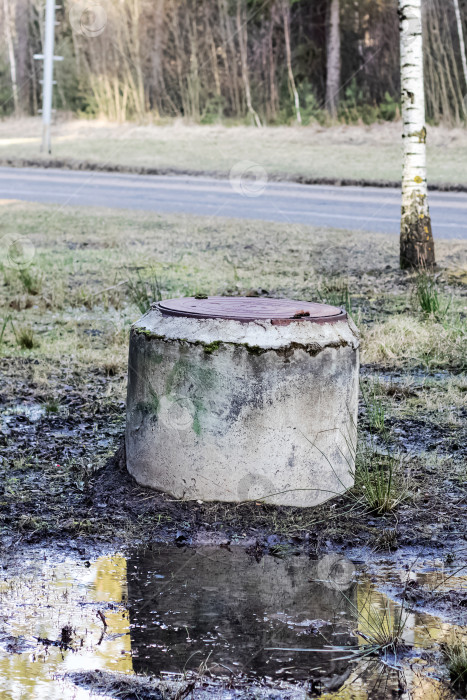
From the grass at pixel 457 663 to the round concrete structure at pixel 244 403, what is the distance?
1352 millimetres

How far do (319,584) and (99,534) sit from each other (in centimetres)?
98

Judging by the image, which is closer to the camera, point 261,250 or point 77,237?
point 261,250

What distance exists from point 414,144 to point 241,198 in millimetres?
7660

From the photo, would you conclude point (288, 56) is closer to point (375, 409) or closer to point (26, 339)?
point (26, 339)

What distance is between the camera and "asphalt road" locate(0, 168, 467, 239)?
14125 millimetres

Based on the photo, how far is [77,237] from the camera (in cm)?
1306

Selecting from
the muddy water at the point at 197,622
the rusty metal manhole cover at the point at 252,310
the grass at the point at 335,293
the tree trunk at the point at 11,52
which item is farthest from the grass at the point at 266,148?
the muddy water at the point at 197,622

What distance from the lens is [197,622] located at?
3.41 meters

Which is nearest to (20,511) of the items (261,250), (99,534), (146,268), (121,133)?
(99,534)

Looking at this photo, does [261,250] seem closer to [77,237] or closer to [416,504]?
[77,237]

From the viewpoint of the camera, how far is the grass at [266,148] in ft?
67.4

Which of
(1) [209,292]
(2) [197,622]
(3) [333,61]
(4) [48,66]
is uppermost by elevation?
(3) [333,61]

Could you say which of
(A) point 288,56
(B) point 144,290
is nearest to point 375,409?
(B) point 144,290

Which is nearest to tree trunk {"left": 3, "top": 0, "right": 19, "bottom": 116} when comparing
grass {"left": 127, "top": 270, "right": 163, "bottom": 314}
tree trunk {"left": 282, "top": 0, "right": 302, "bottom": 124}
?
tree trunk {"left": 282, "top": 0, "right": 302, "bottom": 124}
